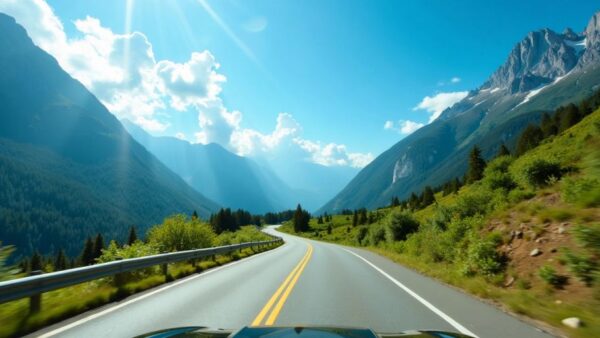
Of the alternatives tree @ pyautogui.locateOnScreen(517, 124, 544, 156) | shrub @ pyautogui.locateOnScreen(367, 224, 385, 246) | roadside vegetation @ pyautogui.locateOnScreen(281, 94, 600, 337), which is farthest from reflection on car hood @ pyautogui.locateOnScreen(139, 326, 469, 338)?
tree @ pyautogui.locateOnScreen(517, 124, 544, 156)

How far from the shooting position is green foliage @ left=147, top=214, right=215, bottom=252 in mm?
23250

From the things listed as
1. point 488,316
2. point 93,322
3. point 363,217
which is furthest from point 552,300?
point 363,217

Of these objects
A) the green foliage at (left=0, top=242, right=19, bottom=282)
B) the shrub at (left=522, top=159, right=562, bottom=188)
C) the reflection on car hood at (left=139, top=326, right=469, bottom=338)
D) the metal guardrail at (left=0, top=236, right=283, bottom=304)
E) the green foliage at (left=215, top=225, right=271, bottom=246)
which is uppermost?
the shrub at (left=522, top=159, right=562, bottom=188)

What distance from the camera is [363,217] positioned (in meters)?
125

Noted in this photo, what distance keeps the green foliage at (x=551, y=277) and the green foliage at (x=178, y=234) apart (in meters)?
18.9

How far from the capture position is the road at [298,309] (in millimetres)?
6406

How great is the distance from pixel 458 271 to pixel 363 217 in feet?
373

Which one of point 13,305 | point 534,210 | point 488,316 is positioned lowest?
point 488,316

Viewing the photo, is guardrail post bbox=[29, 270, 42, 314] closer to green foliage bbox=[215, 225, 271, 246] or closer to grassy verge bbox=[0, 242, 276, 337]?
grassy verge bbox=[0, 242, 276, 337]

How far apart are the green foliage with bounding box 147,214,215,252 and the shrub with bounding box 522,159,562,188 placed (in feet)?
61.9

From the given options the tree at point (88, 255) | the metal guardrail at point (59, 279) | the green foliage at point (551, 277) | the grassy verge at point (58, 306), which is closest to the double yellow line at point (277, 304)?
the grassy verge at point (58, 306)

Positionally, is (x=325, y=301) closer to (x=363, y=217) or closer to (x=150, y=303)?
(x=150, y=303)

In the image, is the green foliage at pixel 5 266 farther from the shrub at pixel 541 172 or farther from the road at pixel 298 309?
the shrub at pixel 541 172

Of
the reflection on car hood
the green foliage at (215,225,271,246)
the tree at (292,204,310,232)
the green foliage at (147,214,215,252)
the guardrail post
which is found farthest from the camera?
the tree at (292,204,310,232)
